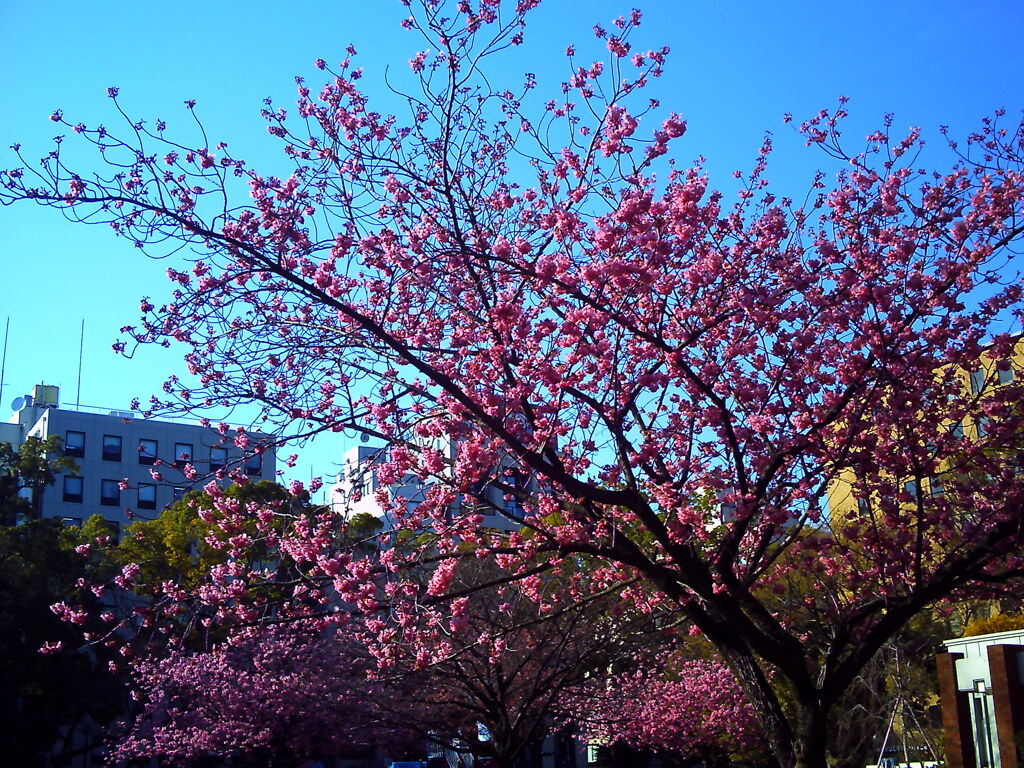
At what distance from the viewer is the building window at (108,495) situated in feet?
173

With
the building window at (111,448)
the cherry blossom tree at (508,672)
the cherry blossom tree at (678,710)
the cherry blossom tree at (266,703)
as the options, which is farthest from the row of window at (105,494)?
the cherry blossom tree at (508,672)

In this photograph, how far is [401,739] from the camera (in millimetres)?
24891

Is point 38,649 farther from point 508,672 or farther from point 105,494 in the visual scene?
point 105,494

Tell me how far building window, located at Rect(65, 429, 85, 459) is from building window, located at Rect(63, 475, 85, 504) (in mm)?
1155

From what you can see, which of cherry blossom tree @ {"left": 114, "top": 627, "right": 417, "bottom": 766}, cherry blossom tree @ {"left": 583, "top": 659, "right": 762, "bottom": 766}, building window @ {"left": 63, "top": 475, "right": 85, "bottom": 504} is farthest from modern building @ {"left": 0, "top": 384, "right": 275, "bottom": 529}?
cherry blossom tree @ {"left": 583, "top": 659, "right": 762, "bottom": 766}

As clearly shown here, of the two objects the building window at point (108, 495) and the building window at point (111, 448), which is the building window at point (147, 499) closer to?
the building window at point (108, 495)

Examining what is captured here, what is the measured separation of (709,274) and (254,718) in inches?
786

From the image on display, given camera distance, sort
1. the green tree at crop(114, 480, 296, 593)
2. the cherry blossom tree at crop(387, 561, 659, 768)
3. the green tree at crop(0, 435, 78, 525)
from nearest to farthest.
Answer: the cherry blossom tree at crop(387, 561, 659, 768), the green tree at crop(0, 435, 78, 525), the green tree at crop(114, 480, 296, 593)

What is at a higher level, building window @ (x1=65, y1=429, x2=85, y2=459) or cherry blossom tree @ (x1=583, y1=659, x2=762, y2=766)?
building window @ (x1=65, y1=429, x2=85, y2=459)

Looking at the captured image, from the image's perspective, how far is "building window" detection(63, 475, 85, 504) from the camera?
5188 cm

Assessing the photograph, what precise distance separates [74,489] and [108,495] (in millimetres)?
1548

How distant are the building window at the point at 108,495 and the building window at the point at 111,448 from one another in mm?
1170

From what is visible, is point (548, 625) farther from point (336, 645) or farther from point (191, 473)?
point (191, 473)

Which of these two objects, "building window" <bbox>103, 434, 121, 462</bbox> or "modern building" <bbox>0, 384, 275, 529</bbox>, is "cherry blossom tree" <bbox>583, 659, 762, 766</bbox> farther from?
"building window" <bbox>103, 434, 121, 462</bbox>
